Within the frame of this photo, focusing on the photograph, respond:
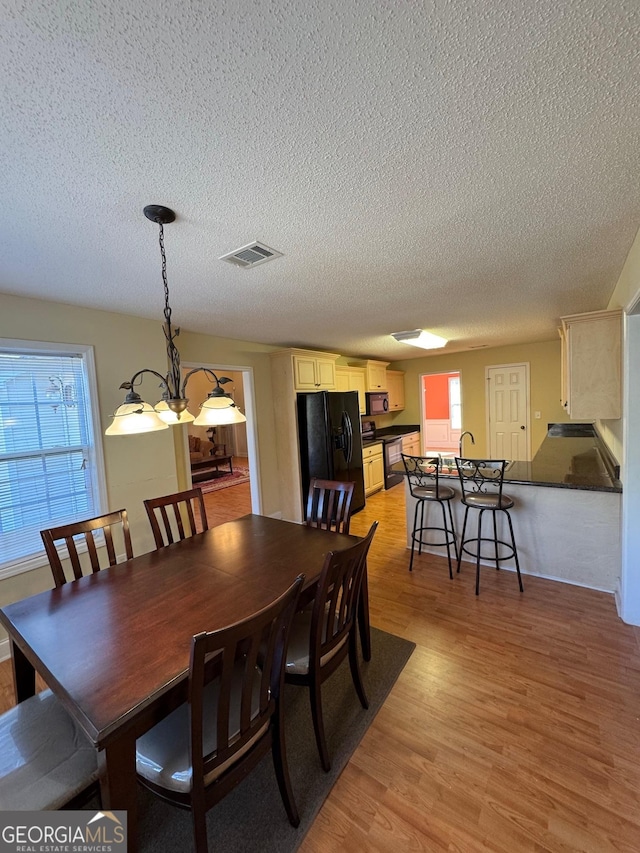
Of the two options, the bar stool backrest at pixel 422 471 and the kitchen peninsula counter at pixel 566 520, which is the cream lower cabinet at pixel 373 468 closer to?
the bar stool backrest at pixel 422 471

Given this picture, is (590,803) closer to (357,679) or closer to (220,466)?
(357,679)

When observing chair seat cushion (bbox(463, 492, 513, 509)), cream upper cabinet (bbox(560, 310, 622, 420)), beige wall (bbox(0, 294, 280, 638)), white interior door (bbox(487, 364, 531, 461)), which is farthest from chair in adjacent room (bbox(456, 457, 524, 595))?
white interior door (bbox(487, 364, 531, 461))

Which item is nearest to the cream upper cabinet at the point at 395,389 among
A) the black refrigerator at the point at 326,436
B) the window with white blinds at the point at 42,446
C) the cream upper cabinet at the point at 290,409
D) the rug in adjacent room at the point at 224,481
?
the black refrigerator at the point at 326,436

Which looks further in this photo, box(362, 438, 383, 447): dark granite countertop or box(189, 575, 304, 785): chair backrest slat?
box(362, 438, 383, 447): dark granite countertop

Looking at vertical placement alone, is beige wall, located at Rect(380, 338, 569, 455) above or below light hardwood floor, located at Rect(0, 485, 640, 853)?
above

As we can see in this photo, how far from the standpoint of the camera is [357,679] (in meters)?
1.80

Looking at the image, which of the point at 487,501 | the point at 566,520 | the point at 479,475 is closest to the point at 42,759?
the point at 487,501

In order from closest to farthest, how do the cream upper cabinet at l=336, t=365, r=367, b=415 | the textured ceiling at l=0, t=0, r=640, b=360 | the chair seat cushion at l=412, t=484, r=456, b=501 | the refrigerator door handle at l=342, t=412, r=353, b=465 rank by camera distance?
the textured ceiling at l=0, t=0, r=640, b=360, the chair seat cushion at l=412, t=484, r=456, b=501, the refrigerator door handle at l=342, t=412, r=353, b=465, the cream upper cabinet at l=336, t=365, r=367, b=415

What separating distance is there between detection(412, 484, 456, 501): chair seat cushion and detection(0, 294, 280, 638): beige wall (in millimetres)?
2276

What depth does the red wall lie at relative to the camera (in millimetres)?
8258

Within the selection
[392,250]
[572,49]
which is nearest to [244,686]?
[572,49]

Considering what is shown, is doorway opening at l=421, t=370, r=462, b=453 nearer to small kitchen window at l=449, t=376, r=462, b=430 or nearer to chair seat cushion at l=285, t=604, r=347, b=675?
small kitchen window at l=449, t=376, r=462, b=430

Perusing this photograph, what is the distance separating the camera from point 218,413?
5.93 ft

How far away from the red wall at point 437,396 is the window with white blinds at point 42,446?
280 inches
